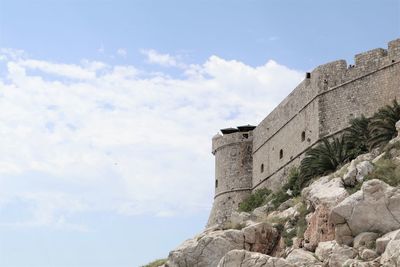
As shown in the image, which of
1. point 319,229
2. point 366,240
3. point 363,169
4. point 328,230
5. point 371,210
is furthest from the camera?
point 363,169

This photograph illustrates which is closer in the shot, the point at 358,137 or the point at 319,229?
the point at 319,229

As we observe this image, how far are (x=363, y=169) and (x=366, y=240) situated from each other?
287 centimetres

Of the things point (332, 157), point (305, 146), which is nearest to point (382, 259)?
point (332, 157)

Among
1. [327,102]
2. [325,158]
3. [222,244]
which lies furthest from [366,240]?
[327,102]

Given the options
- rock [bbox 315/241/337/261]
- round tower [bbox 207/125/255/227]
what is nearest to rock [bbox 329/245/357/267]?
rock [bbox 315/241/337/261]

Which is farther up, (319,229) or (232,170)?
(232,170)

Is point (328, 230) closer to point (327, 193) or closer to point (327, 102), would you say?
point (327, 193)

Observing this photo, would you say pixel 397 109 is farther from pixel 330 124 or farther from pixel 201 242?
pixel 201 242

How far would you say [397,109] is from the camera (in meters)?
24.7

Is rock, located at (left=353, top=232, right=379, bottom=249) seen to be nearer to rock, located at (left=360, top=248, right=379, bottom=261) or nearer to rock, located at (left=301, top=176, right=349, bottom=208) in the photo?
rock, located at (left=360, top=248, right=379, bottom=261)

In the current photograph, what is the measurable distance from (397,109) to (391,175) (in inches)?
259

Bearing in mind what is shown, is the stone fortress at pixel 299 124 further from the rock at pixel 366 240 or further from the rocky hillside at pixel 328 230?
the rock at pixel 366 240

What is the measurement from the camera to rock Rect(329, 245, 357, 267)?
16266 millimetres

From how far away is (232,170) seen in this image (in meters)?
38.7
